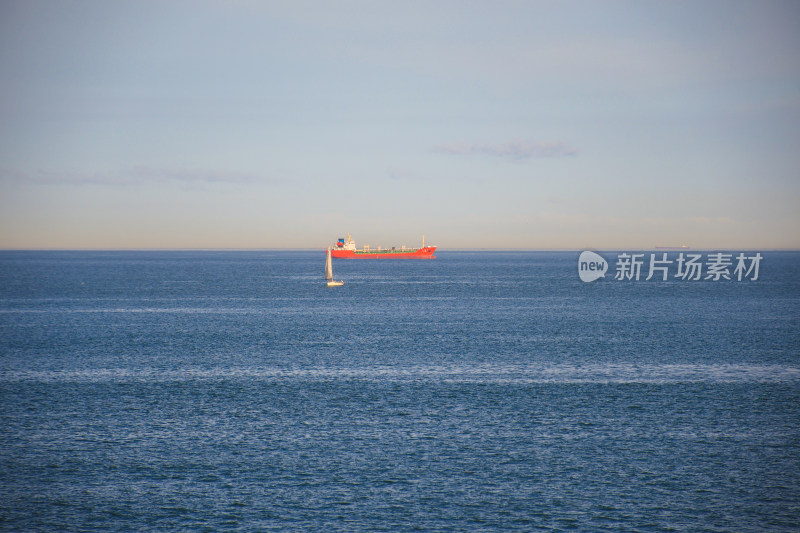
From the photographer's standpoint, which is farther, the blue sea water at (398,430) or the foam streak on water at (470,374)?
the foam streak on water at (470,374)

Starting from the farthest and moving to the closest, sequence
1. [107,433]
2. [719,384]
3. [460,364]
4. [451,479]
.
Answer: [460,364] → [719,384] → [107,433] → [451,479]

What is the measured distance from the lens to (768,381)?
56.6 m

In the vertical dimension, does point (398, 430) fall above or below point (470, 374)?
below

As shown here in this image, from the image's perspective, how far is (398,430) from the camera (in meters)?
41.2

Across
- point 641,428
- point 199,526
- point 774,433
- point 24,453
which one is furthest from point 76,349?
point 774,433

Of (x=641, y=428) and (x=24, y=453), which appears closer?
(x=24, y=453)

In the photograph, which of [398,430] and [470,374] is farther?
[470,374]

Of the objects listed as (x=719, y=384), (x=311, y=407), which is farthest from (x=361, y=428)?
(x=719, y=384)

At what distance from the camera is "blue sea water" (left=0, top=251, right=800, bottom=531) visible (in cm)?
3002

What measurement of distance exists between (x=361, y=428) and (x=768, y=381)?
116 ft

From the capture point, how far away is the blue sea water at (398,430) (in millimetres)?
30016

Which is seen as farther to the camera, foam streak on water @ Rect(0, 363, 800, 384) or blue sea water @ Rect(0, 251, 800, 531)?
foam streak on water @ Rect(0, 363, 800, 384)

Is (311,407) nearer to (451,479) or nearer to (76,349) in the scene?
(451,479)

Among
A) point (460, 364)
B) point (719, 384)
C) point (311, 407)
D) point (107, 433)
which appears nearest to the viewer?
point (107, 433)
